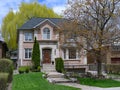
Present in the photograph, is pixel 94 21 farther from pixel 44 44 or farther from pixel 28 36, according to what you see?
pixel 28 36

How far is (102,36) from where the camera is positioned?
882 inches

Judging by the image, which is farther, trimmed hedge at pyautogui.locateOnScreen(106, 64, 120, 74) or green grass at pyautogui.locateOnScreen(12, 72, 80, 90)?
trimmed hedge at pyautogui.locateOnScreen(106, 64, 120, 74)

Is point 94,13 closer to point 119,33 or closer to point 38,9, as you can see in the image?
point 119,33

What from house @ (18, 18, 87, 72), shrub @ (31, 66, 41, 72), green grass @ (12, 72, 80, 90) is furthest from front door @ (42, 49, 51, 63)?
green grass @ (12, 72, 80, 90)

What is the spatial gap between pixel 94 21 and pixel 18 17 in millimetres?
37103

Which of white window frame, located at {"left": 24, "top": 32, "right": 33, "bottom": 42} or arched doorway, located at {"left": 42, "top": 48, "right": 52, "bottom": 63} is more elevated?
white window frame, located at {"left": 24, "top": 32, "right": 33, "bottom": 42}

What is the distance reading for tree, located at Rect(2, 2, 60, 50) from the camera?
56.2m

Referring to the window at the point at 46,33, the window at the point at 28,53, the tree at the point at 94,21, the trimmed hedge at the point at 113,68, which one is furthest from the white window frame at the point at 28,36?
the tree at the point at 94,21

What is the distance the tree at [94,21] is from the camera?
22781mm

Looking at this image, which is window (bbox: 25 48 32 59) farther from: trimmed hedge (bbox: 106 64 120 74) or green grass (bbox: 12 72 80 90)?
green grass (bbox: 12 72 80 90)

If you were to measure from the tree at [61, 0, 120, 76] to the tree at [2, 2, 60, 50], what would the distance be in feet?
112

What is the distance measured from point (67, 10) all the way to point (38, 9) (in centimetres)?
3722

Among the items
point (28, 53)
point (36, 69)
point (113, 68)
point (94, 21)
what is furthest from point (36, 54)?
point (94, 21)

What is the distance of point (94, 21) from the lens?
932 inches
